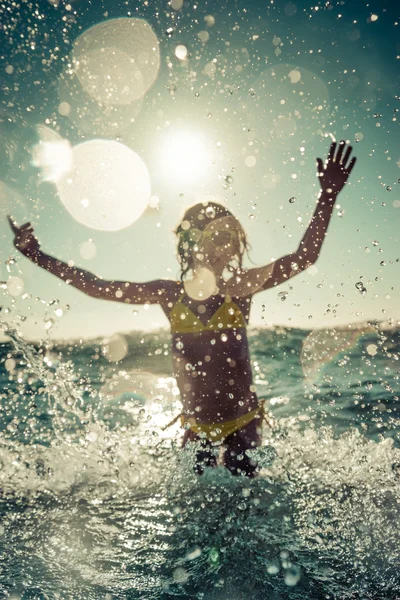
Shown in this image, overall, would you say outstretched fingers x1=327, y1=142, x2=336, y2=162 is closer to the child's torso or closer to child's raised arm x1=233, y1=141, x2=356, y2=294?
child's raised arm x1=233, y1=141, x2=356, y2=294

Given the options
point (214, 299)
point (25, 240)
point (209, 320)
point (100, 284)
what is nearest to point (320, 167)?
point (214, 299)

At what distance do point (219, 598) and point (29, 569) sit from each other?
3.98 ft

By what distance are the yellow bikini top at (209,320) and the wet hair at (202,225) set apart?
0.33m

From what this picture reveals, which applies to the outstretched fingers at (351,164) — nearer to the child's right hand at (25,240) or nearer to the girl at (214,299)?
the girl at (214,299)

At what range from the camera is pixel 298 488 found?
144 inches

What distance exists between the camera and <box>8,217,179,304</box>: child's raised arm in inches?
145

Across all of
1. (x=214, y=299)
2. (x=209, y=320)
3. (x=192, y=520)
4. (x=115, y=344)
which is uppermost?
(x=214, y=299)

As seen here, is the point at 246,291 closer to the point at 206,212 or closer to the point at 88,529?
the point at 206,212

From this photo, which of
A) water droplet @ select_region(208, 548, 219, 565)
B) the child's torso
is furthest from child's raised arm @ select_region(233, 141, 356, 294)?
water droplet @ select_region(208, 548, 219, 565)

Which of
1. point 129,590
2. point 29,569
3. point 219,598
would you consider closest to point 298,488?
point 219,598

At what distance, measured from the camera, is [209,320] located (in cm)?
357

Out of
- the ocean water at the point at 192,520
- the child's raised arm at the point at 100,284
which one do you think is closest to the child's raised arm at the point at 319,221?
the child's raised arm at the point at 100,284

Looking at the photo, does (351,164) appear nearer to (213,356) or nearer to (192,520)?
(213,356)

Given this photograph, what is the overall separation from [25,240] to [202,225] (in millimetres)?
1809
